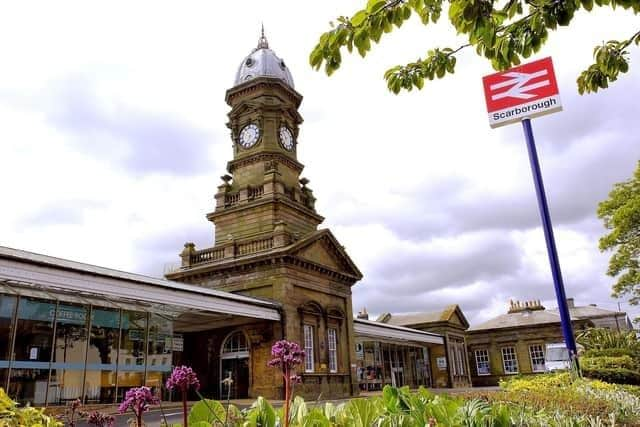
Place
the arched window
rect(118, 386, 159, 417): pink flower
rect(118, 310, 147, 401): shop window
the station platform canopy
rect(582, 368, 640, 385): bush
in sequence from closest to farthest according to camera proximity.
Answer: rect(118, 386, 159, 417): pink flower
the station platform canopy
rect(582, 368, 640, 385): bush
rect(118, 310, 147, 401): shop window
the arched window

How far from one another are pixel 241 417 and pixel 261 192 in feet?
73.6

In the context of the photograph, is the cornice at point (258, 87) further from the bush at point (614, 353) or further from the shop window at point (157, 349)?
the bush at point (614, 353)

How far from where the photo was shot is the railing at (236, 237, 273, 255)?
899 inches

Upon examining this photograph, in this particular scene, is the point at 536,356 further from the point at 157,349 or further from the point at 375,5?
the point at 375,5

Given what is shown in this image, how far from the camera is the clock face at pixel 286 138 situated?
2778 cm

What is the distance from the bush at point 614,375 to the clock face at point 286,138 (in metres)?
19.1

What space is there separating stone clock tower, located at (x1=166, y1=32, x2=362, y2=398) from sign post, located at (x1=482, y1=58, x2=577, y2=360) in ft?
39.5

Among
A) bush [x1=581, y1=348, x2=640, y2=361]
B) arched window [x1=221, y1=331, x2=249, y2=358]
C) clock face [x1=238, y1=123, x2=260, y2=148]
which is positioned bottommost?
bush [x1=581, y1=348, x2=640, y2=361]

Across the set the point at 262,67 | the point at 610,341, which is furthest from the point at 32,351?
the point at 262,67

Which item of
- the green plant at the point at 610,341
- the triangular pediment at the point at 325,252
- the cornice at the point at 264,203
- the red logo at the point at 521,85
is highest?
the cornice at the point at 264,203

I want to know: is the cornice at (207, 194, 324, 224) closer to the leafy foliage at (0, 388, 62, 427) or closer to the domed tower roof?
the domed tower roof

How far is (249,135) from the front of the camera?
90.7ft

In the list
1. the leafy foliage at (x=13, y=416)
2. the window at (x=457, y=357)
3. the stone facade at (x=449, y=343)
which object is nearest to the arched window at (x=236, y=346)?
the leafy foliage at (x=13, y=416)

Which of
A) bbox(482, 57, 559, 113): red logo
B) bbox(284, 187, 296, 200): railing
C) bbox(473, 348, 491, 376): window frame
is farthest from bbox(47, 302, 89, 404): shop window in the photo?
bbox(473, 348, 491, 376): window frame
